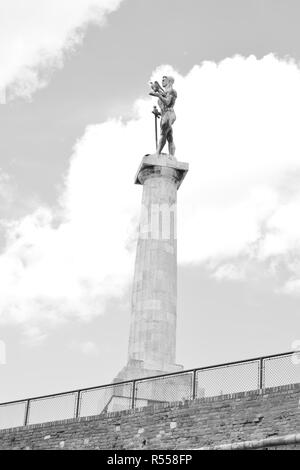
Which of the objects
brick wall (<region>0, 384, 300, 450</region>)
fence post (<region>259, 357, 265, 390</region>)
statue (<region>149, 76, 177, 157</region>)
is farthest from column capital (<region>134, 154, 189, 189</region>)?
fence post (<region>259, 357, 265, 390</region>)

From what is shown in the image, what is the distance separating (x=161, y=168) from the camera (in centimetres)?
3816

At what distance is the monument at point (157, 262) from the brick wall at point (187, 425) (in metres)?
5.76

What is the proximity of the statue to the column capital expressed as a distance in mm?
742

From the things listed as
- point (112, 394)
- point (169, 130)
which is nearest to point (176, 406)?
point (112, 394)

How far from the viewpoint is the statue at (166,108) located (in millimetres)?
39281

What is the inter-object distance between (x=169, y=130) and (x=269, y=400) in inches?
712

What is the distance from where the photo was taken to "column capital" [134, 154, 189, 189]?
38156 mm

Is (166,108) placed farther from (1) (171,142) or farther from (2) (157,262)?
(2) (157,262)

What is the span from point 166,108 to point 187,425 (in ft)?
59.4

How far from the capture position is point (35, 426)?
29.6 m

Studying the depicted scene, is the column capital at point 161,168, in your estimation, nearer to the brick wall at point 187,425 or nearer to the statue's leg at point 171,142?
the statue's leg at point 171,142

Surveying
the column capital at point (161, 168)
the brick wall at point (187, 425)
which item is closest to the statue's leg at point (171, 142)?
the column capital at point (161, 168)

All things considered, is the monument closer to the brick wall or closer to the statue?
the statue

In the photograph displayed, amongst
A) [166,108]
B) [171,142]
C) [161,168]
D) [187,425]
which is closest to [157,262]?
[161,168]
